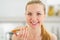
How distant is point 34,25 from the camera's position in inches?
26.5

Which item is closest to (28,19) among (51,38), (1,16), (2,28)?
(51,38)

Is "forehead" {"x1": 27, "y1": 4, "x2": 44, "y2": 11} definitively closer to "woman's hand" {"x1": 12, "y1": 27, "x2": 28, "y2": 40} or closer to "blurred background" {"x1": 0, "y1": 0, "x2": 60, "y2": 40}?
"woman's hand" {"x1": 12, "y1": 27, "x2": 28, "y2": 40}

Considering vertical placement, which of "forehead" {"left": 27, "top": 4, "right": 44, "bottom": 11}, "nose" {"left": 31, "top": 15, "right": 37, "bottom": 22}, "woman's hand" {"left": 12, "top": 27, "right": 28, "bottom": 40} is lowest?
"woman's hand" {"left": 12, "top": 27, "right": 28, "bottom": 40}

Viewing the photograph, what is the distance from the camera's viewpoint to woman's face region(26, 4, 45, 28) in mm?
666

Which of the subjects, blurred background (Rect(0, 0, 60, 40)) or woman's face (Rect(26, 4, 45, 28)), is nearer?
woman's face (Rect(26, 4, 45, 28))

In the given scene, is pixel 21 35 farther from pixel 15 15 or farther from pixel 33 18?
pixel 15 15

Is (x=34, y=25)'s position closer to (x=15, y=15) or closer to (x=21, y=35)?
(x=21, y=35)

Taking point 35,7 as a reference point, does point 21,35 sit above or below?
below

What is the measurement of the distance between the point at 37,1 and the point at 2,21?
2.49ft

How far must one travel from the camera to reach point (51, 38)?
0.69m

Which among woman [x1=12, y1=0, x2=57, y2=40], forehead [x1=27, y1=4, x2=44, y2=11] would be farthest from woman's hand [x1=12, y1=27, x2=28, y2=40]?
forehead [x1=27, y1=4, x2=44, y2=11]

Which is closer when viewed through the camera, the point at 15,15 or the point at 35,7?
the point at 35,7

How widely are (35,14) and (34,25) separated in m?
0.05

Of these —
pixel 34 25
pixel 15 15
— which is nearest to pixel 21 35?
pixel 34 25
